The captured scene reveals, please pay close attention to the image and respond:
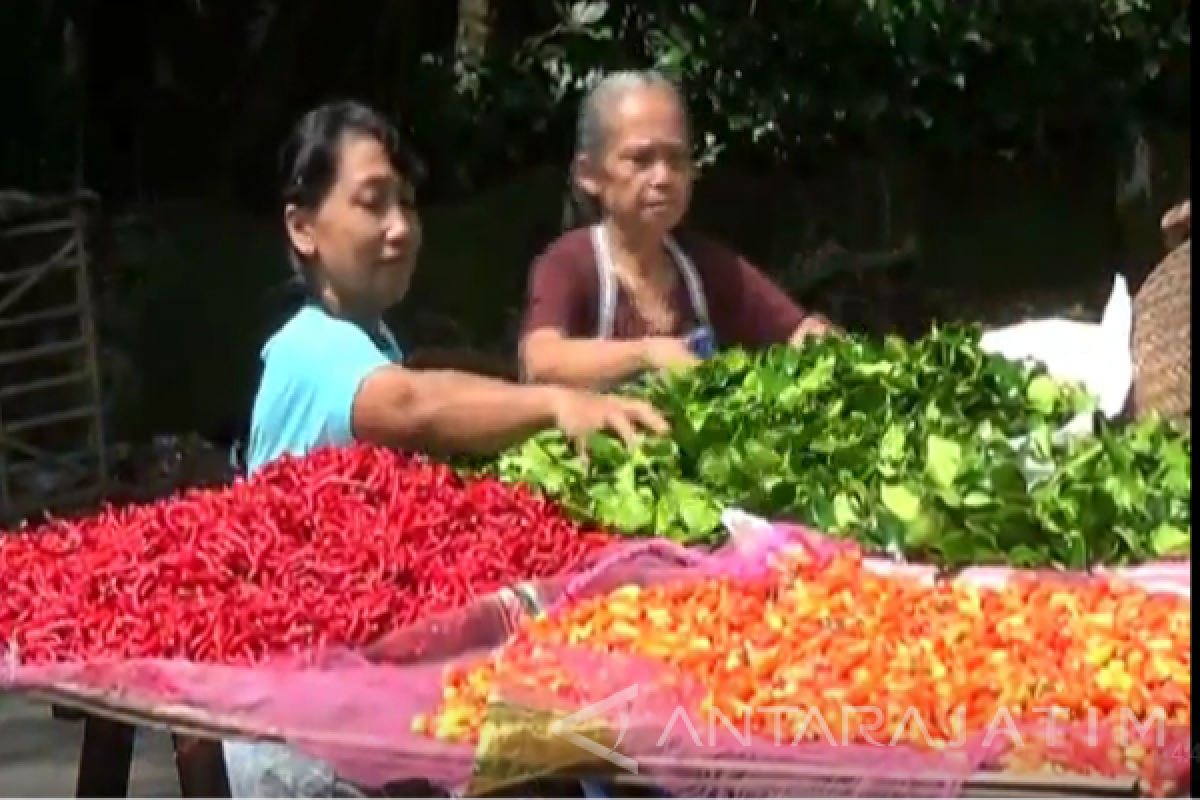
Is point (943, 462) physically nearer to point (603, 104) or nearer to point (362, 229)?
point (362, 229)

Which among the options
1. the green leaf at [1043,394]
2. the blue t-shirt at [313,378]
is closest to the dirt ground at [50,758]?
the blue t-shirt at [313,378]

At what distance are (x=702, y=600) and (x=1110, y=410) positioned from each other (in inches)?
34.4

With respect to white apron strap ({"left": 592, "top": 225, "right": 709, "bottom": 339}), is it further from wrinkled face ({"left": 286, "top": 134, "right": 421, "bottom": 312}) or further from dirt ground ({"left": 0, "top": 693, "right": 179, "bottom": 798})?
dirt ground ({"left": 0, "top": 693, "right": 179, "bottom": 798})

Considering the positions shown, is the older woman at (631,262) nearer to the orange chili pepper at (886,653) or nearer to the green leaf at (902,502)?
the green leaf at (902,502)

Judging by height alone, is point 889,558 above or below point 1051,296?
below

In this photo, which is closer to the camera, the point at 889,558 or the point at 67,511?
the point at 889,558

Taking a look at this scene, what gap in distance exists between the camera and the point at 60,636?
3.06 m

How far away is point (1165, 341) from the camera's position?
3.58 metres

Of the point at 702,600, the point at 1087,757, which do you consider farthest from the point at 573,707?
the point at 1087,757

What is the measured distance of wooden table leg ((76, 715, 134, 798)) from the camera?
352cm

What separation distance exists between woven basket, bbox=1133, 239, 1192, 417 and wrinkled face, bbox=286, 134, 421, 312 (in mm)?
1054

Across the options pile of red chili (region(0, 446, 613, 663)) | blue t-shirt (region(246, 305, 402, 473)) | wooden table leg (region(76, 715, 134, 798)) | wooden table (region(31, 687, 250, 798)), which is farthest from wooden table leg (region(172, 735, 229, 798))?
blue t-shirt (region(246, 305, 402, 473))

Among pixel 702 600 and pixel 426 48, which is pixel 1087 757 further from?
pixel 426 48

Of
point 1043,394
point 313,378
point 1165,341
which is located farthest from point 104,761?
point 1165,341
